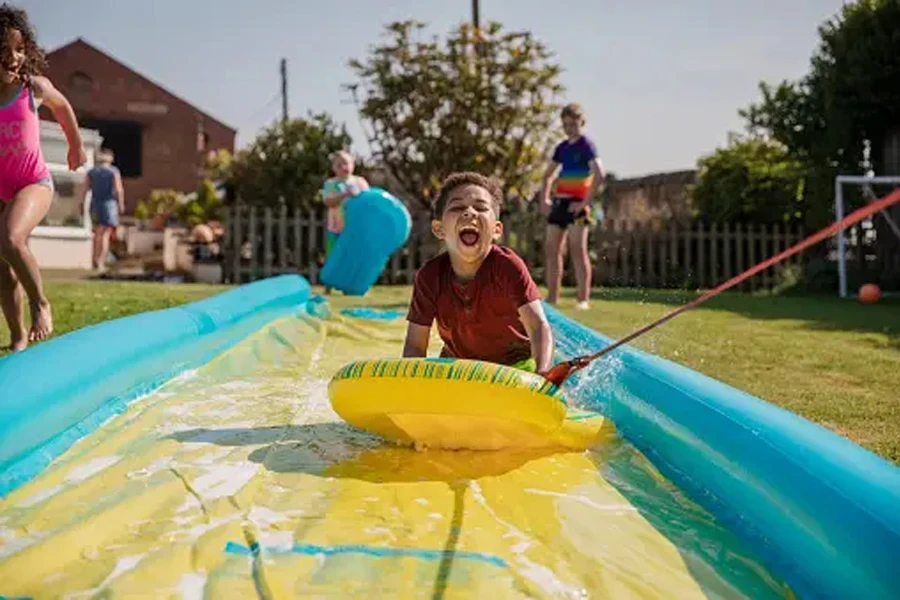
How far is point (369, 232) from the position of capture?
7.93 meters

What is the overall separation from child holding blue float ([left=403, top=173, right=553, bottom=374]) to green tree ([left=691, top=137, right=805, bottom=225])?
34.3 feet

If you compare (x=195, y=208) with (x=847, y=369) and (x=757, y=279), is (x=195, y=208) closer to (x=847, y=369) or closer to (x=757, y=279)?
(x=757, y=279)

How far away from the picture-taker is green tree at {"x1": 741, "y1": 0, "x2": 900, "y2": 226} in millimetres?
10719

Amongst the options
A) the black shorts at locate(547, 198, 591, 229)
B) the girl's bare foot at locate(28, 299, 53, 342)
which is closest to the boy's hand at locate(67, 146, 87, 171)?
the girl's bare foot at locate(28, 299, 53, 342)

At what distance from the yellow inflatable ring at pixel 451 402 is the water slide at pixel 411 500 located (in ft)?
0.23

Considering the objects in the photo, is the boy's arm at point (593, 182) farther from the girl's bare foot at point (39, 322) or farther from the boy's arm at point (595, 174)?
the girl's bare foot at point (39, 322)

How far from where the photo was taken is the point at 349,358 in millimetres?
4398

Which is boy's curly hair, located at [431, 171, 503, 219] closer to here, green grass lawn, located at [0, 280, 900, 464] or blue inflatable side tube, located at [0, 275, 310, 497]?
green grass lawn, located at [0, 280, 900, 464]

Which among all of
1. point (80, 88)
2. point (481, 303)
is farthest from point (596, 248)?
point (80, 88)

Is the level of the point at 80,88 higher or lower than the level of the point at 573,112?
higher

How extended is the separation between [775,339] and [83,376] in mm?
4056

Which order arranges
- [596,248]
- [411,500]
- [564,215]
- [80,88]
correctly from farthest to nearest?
[80,88] < [596,248] < [564,215] < [411,500]

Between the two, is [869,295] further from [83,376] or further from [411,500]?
[83,376]

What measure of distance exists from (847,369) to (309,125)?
1066cm
